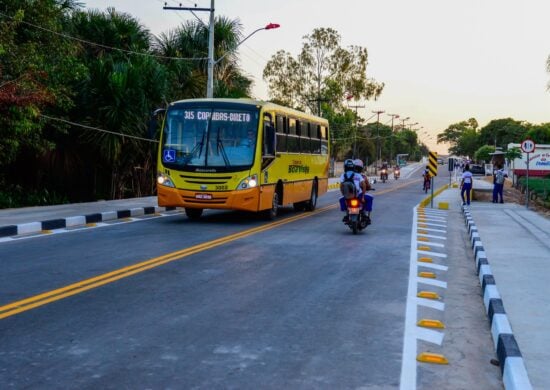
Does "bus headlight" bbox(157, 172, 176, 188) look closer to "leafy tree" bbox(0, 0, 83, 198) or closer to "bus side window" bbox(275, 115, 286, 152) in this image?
"bus side window" bbox(275, 115, 286, 152)

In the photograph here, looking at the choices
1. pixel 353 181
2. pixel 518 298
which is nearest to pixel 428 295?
pixel 518 298

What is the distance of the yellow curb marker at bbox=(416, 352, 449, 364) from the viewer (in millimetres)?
5602

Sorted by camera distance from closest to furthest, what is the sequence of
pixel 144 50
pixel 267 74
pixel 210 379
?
pixel 210 379 < pixel 144 50 < pixel 267 74

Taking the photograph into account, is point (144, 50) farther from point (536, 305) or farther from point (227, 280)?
point (536, 305)

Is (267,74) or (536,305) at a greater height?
(267,74)

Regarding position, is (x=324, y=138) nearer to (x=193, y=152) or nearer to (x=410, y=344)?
(x=193, y=152)

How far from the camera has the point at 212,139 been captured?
16.8 metres

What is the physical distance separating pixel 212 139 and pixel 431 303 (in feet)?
32.0

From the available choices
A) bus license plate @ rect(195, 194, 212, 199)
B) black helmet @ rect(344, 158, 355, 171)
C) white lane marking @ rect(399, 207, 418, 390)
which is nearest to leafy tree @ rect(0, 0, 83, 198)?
bus license plate @ rect(195, 194, 212, 199)

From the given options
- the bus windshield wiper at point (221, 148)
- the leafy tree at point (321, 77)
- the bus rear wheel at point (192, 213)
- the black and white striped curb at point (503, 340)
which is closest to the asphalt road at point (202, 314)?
the black and white striped curb at point (503, 340)

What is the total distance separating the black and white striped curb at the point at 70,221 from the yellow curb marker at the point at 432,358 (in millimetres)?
10776

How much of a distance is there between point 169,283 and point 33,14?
14.4 meters

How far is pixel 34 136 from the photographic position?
21.2 m

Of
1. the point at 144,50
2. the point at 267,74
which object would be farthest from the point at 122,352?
the point at 267,74
